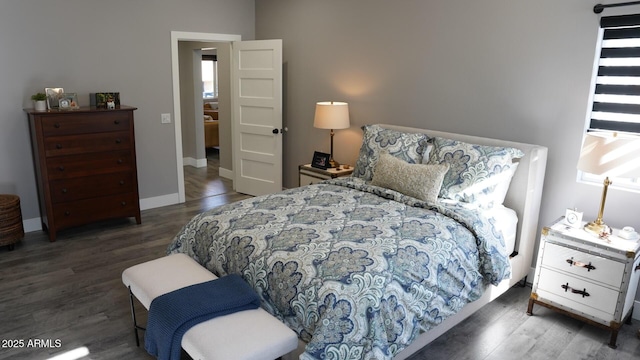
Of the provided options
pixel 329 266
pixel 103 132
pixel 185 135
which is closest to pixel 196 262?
pixel 329 266

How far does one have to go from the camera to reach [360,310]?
205 cm

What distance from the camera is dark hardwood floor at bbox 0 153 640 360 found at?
2.68 m

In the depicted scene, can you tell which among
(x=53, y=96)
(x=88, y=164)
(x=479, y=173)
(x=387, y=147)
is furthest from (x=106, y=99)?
(x=479, y=173)

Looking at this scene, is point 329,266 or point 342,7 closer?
point 329,266

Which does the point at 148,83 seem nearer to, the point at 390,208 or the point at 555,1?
the point at 390,208

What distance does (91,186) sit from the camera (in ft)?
14.3

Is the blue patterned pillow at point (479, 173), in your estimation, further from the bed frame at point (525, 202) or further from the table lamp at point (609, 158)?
the table lamp at point (609, 158)

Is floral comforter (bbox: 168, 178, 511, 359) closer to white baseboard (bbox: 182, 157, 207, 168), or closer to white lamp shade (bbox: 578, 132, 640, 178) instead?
white lamp shade (bbox: 578, 132, 640, 178)

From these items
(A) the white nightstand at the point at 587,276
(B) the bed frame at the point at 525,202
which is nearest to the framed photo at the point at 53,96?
(B) the bed frame at the point at 525,202

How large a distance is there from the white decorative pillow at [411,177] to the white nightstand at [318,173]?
3.38 feet

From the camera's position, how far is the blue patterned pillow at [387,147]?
145 inches

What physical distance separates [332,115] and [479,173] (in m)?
1.81

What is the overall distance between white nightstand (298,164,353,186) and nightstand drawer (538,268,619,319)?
2.18m

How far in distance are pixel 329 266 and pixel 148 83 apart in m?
3.78
